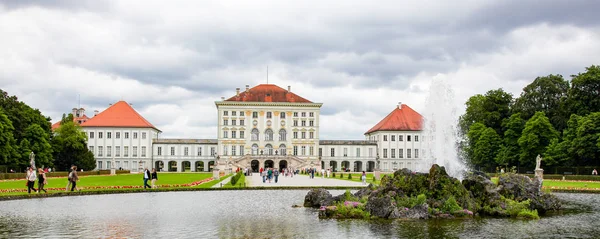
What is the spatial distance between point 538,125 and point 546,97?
295 inches

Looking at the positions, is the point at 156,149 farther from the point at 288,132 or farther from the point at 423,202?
the point at 423,202

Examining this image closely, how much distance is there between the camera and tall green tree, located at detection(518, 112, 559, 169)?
59.0m

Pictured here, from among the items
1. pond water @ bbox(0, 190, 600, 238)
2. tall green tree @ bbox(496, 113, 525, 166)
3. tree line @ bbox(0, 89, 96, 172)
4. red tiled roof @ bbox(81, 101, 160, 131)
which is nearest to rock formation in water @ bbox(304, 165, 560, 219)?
pond water @ bbox(0, 190, 600, 238)

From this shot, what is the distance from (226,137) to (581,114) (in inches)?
2012

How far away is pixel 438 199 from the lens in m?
18.7

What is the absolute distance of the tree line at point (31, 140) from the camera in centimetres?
5281

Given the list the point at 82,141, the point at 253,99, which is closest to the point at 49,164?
the point at 82,141

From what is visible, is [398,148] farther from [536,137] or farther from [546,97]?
[536,137]

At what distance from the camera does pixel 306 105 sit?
90812 mm

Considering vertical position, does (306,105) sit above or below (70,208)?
above

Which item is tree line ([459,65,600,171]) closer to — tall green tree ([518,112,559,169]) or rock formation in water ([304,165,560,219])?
tall green tree ([518,112,559,169])

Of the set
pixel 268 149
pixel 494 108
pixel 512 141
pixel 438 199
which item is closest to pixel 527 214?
pixel 438 199

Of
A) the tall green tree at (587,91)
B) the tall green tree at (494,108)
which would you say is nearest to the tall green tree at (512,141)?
the tall green tree at (494,108)

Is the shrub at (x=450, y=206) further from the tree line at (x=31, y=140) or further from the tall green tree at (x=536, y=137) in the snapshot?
the tall green tree at (x=536, y=137)
